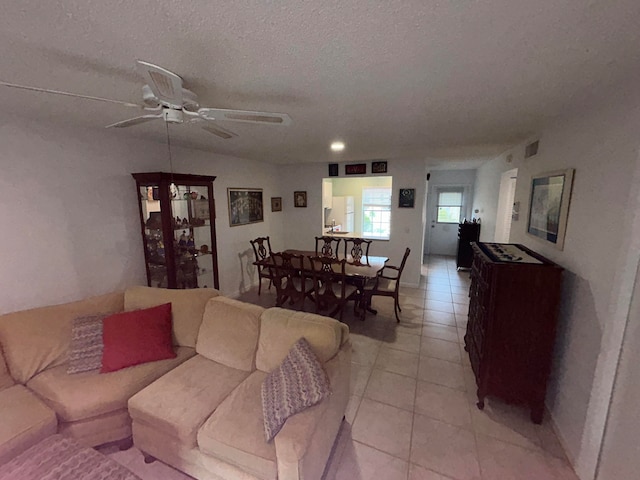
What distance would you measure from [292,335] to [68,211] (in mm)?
2410

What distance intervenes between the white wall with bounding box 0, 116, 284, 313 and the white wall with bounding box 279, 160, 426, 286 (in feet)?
8.19

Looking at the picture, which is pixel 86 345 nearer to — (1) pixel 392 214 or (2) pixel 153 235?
(2) pixel 153 235

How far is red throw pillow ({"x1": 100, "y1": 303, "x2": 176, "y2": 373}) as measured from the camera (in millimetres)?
1908

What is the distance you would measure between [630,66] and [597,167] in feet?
1.93

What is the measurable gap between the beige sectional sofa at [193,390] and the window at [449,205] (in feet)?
20.9

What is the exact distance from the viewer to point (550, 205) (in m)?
2.21

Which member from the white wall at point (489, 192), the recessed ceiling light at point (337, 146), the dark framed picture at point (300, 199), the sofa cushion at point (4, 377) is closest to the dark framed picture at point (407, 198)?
the white wall at point (489, 192)

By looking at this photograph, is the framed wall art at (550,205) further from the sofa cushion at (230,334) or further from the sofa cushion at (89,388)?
the sofa cushion at (89,388)

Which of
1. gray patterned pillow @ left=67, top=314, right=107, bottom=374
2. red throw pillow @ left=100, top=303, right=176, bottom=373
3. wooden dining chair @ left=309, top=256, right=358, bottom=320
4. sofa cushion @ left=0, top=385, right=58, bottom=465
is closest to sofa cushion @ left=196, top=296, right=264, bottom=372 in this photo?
red throw pillow @ left=100, top=303, right=176, bottom=373

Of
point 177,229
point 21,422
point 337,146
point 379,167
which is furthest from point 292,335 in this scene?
point 379,167

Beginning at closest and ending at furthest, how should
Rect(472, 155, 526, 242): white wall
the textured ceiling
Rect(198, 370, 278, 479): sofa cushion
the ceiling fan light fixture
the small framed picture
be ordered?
1. the textured ceiling
2. the ceiling fan light fixture
3. Rect(198, 370, 278, 479): sofa cushion
4. Rect(472, 155, 526, 242): white wall
5. the small framed picture

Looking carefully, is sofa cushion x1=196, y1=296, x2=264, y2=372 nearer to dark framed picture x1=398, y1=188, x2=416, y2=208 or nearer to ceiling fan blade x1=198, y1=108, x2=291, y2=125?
ceiling fan blade x1=198, y1=108, x2=291, y2=125

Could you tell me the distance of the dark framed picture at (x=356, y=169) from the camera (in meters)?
4.98

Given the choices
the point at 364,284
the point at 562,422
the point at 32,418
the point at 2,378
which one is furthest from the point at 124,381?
the point at 562,422
